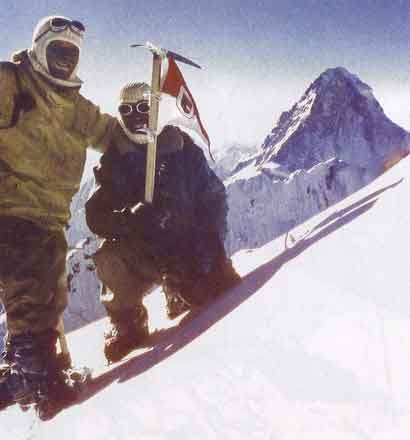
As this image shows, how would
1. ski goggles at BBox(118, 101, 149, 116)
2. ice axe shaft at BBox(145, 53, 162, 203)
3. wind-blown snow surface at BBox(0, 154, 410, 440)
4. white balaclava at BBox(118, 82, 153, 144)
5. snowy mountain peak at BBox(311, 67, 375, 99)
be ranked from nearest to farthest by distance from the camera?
wind-blown snow surface at BBox(0, 154, 410, 440) → ice axe shaft at BBox(145, 53, 162, 203) → white balaclava at BBox(118, 82, 153, 144) → ski goggles at BBox(118, 101, 149, 116) → snowy mountain peak at BBox(311, 67, 375, 99)

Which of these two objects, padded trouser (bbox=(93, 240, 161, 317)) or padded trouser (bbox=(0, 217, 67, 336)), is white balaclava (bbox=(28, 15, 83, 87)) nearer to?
padded trouser (bbox=(0, 217, 67, 336))

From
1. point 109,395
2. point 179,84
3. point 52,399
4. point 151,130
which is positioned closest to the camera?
point 109,395

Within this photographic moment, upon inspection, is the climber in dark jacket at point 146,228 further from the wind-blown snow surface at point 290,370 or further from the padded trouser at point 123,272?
the wind-blown snow surface at point 290,370

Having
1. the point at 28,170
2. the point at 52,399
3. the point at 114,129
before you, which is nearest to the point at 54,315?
the point at 52,399

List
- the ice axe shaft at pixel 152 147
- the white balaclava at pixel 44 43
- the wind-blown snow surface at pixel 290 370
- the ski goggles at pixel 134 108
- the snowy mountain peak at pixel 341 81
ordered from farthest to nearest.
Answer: the snowy mountain peak at pixel 341 81 < the ski goggles at pixel 134 108 < the ice axe shaft at pixel 152 147 < the white balaclava at pixel 44 43 < the wind-blown snow surface at pixel 290 370

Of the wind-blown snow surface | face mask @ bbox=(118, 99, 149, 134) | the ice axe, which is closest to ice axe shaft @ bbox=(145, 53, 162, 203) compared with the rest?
the ice axe

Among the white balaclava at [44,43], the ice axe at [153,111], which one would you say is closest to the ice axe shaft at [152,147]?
the ice axe at [153,111]

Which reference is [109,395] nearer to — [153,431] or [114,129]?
[153,431]
